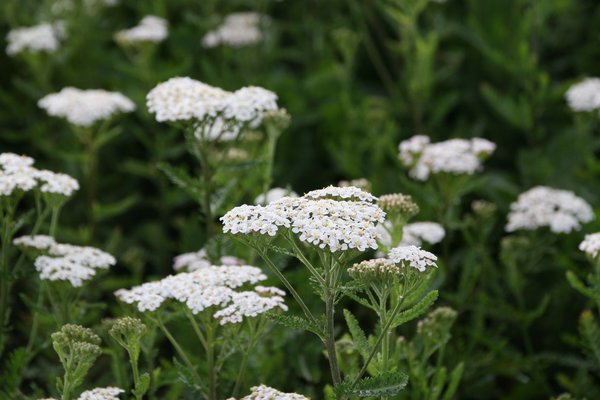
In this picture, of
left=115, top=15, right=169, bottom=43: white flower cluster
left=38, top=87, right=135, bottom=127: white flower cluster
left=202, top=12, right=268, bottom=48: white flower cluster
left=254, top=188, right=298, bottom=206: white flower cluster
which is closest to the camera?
left=254, top=188, right=298, bottom=206: white flower cluster

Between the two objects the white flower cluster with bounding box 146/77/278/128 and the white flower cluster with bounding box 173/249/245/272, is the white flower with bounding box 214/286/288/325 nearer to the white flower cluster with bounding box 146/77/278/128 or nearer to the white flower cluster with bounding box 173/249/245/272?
the white flower cluster with bounding box 173/249/245/272

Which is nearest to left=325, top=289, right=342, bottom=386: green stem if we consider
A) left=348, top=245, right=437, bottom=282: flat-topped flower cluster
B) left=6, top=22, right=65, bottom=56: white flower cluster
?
left=348, top=245, right=437, bottom=282: flat-topped flower cluster

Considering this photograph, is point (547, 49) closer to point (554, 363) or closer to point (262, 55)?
point (262, 55)

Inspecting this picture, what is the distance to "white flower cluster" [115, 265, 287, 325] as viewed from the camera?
3.68 meters

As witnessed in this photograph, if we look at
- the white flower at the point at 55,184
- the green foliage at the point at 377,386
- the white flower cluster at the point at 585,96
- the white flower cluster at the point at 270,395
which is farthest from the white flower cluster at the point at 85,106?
the green foliage at the point at 377,386

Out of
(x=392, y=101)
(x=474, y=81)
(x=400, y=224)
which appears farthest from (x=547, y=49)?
(x=400, y=224)

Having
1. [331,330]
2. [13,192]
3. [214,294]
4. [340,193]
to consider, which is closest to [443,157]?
[340,193]

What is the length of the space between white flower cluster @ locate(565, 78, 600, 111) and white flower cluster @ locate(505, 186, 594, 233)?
92 centimetres

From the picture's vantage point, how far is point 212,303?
368 centimetres

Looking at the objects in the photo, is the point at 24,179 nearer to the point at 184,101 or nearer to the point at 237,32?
the point at 184,101

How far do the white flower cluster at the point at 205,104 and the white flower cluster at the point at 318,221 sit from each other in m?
1.13

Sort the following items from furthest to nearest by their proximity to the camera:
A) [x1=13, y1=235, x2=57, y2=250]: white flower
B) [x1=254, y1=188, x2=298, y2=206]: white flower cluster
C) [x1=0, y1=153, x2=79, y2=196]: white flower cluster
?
1. [x1=254, y1=188, x2=298, y2=206]: white flower cluster
2. [x1=13, y1=235, x2=57, y2=250]: white flower
3. [x1=0, y1=153, x2=79, y2=196]: white flower cluster

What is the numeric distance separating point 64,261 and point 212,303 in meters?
0.91

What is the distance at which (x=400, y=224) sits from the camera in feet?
13.8
